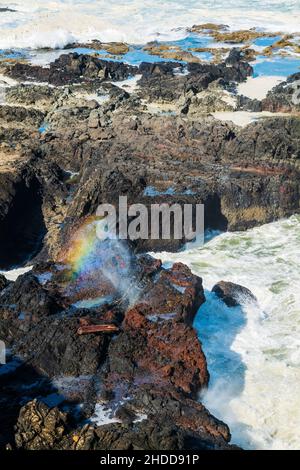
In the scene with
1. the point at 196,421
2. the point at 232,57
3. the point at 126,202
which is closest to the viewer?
the point at 196,421

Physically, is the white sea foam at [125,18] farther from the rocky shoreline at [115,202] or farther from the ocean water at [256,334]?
the ocean water at [256,334]

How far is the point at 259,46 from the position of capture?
111ft

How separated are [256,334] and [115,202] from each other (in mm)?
5120

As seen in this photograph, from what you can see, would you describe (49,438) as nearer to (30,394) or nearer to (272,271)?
(30,394)

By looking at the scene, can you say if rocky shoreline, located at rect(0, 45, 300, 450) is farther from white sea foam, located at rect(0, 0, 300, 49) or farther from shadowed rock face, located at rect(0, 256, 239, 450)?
white sea foam, located at rect(0, 0, 300, 49)

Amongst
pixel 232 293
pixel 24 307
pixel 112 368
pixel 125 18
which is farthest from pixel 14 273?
pixel 125 18

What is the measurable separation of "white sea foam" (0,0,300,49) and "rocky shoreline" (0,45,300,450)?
841cm

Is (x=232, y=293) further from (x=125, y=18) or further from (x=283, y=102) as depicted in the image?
(x=125, y=18)

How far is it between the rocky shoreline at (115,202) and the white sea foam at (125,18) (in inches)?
331

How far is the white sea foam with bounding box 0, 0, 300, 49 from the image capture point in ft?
117

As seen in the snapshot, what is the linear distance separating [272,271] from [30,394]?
253 inches

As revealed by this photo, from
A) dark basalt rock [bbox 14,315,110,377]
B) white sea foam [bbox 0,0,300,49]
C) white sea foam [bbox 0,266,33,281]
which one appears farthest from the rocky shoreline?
white sea foam [bbox 0,0,300,49]

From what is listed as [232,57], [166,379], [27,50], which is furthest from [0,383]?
[27,50]

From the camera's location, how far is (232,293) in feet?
40.9
